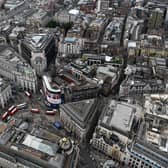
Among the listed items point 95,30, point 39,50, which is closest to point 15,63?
point 39,50

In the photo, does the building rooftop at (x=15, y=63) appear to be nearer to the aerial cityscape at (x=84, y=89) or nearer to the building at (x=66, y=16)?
the aerial cityscape at (x=84, y=89)

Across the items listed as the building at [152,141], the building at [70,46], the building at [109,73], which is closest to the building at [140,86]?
the building at [109,73]

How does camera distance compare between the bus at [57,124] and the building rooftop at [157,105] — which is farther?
the bus at [57,124]

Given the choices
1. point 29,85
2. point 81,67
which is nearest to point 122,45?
point 81,67

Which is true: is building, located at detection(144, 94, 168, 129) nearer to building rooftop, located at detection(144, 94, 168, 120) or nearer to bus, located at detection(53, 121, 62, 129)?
building rooftop, located at detection(144, 94, 168, 120)

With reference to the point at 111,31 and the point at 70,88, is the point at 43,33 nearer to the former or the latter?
the point at 111,31

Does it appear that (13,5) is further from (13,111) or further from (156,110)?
(156,110)
